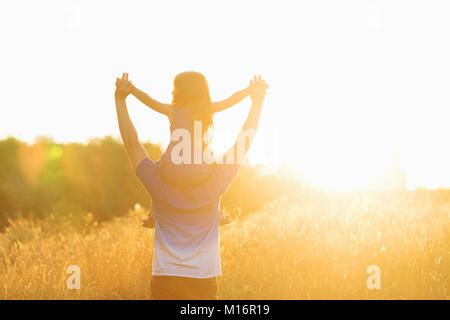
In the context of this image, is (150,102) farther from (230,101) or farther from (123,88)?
(230,101)

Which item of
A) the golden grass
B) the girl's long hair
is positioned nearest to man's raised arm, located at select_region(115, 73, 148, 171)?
the girl's long hair

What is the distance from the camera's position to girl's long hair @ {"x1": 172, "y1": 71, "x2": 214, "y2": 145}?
2002 millimetres

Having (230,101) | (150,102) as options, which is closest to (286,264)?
(230,101)

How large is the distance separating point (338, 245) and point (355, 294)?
857 mm

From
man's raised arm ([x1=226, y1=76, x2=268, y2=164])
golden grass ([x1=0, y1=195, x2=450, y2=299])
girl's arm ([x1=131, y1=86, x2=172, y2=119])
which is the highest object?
girl's arm ([x1=131, y1=86, x2=172, y2=119])

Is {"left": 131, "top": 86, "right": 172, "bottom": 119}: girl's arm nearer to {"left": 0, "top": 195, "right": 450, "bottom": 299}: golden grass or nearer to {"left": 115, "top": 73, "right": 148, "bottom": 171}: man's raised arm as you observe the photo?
{"left": 115, "top": 73, "right": 148, "bottom": 171}: man's raised arm

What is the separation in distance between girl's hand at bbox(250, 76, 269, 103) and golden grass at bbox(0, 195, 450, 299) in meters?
3.44

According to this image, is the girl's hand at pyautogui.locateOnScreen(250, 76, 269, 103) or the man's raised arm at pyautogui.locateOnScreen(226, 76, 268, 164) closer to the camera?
the man's raised arm at pyautogui.locateOnScreen(226, 76, 268, 164)

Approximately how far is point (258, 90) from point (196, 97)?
29 centimetres

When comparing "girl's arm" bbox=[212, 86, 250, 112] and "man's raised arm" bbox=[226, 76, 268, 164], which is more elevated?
"girl's arm" bbox=[212, 86, 250, 112]

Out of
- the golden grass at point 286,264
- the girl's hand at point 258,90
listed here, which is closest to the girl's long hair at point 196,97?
the girl's hand at point 258,90

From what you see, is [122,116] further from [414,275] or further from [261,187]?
[261,187]

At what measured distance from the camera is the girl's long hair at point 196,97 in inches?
78.8
